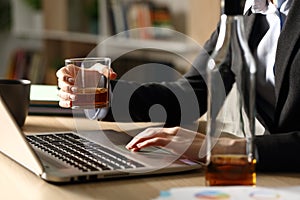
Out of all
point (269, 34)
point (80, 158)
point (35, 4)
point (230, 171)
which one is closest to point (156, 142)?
point (80, 158)

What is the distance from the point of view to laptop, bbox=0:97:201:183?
Result: 48.1 inches

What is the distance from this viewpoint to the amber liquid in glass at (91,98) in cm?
157

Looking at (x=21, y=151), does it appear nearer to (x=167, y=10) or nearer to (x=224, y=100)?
(x=224, y=100)

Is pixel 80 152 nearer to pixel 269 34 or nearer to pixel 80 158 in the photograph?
pixel 80 158

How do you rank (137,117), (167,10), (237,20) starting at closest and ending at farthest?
(237,20) → (137,117) → (167,10)

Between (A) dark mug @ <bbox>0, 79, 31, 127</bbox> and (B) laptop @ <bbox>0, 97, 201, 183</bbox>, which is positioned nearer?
(B) laptop @ <bbox>0, 97, 201, 183</bbox>

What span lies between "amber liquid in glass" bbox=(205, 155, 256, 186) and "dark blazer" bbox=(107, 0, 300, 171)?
0.15 m

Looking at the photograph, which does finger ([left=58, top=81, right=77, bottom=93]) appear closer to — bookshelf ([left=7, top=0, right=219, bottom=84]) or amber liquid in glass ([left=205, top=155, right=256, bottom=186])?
amber liquid in glass ([left=205, top=155, right=256, bottom=186])

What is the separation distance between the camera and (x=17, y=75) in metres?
4.93

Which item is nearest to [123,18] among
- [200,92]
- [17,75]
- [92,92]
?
[17,75]

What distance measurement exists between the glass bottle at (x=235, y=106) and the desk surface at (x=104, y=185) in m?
0.08

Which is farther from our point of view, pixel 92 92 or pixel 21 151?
pixel 92 92

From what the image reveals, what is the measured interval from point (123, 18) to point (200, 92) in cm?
226

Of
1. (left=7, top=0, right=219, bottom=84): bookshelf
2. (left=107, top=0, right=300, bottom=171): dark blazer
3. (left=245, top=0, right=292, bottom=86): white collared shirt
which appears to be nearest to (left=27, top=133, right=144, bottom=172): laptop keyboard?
(left=107, top=0, right=300, bottom=171): dark blazer
